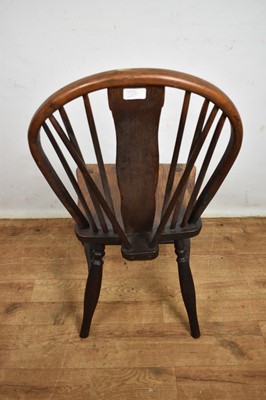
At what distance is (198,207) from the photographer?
879mm

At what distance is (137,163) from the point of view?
71 centimetres

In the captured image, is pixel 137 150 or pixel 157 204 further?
pixel 157 204

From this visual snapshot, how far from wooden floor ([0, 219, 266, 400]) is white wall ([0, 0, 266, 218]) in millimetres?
529

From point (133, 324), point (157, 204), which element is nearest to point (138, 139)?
point (157, 204)

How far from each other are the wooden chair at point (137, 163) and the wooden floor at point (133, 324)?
9 centimetres

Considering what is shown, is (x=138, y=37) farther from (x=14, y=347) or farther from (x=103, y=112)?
(x=14, y=347)

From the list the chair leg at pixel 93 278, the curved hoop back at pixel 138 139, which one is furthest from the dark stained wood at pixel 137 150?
the chair leg at pixel 93 278

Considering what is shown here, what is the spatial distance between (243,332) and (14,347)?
77 cm

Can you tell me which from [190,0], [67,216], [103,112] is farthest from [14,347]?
[190,0]

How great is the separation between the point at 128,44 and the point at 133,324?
95 centimetres

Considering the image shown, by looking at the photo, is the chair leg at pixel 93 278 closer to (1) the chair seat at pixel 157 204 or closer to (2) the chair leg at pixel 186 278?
(1) the chair seat at pixel 157 204

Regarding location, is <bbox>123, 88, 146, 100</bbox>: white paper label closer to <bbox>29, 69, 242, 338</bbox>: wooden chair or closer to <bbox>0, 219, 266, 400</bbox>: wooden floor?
<bbox>29, 69, 242, 338</bbox>: wooden chair

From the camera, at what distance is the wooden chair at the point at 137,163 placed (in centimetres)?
60

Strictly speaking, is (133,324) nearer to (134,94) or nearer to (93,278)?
(93,278)
